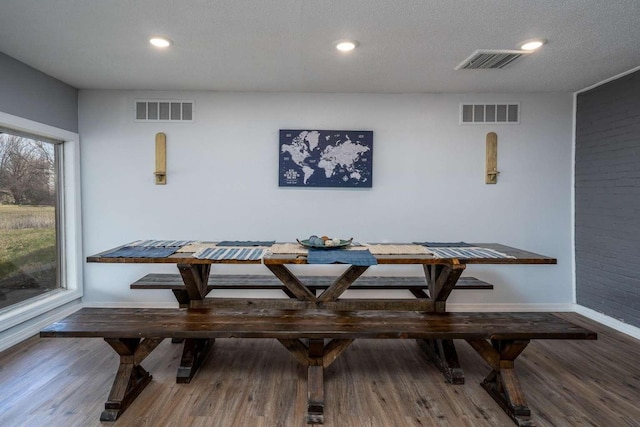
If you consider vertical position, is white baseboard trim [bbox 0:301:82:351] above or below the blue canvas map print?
below

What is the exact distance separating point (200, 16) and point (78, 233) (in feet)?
8.61

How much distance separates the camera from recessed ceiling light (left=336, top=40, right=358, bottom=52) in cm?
245

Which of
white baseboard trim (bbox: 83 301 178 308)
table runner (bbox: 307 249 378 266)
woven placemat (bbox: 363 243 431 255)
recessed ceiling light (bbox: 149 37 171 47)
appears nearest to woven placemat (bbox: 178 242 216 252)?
table runner (bbox: 307 249 378 266)

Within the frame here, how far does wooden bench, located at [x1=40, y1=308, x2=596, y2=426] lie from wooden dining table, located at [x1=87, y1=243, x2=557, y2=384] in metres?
0.14

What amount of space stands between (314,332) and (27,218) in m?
2.89

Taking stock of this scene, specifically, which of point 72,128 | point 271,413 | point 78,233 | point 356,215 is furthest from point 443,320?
point 72,128

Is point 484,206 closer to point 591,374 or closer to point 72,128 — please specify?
point 591,374

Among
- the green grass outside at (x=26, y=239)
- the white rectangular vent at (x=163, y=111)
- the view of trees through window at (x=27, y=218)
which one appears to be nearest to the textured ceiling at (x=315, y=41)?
the white rectangular vent at (x=163, y=111)

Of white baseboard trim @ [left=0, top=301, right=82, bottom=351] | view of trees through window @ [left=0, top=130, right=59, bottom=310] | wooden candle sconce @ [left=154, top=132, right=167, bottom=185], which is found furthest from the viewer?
wooden candle sconce @ [left=154, top=132, right=167, bottom=185]

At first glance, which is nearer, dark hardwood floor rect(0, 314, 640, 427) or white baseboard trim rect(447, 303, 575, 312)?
dark hardwood floor rect(0, 314, 640, 427)

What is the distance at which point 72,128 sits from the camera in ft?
11.3

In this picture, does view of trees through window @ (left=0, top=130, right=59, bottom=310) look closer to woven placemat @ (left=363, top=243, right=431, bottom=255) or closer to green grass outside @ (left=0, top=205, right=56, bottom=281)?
green grass outside @ (left=0, top=205, right=56, bottom=281)

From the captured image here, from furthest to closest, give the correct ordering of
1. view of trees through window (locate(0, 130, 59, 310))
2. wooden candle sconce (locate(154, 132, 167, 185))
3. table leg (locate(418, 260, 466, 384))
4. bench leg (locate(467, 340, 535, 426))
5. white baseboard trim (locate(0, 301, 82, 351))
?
wooden candle sconce (locate(154, 132, 167, 185)) < view of trees through window (locate(0, 130, 59, 310)) < white baseboard trim (locate(0, 301, 82, 351)) < table leg (locate(418, 260, 466, 384)) < bench leg (locate(467, 340, 535, 426))

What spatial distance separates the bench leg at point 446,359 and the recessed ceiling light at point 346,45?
7.24 ft
